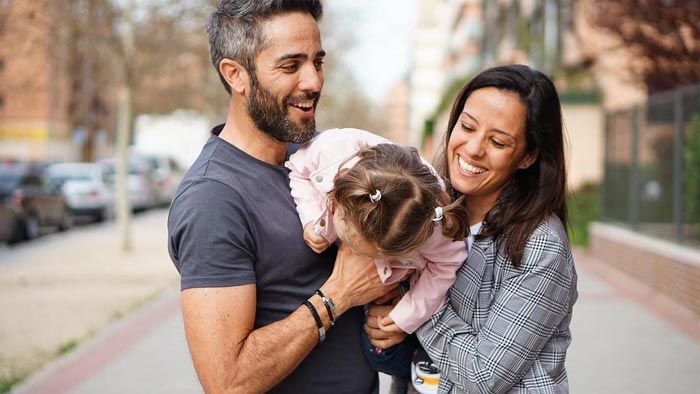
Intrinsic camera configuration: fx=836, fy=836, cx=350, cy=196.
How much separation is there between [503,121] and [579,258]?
12.1 meters

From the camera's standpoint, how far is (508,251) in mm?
2561

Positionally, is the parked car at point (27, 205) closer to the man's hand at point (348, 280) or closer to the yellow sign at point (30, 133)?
the man's hand at point (348, 280)

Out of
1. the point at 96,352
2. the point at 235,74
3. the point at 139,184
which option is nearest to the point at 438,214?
the point at 235,74

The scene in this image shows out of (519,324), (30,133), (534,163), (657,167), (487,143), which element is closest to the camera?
(519,324)

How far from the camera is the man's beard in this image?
2498mm

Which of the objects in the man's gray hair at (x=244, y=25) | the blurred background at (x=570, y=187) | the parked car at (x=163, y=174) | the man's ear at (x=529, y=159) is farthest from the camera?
the parked car at (x=163, y=174)

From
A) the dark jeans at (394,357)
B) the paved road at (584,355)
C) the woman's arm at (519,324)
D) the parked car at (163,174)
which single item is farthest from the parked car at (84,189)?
the woman's arm at (519,324)

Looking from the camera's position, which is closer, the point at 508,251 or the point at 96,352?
the point at 508,251

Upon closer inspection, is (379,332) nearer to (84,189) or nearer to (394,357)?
(394,357)

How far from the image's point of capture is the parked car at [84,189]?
2303cm

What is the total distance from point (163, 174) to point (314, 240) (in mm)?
29412

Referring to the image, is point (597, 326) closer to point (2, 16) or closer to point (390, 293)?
point (390, 293)

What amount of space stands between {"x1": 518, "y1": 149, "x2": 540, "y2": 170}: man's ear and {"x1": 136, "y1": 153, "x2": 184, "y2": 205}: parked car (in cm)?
2699

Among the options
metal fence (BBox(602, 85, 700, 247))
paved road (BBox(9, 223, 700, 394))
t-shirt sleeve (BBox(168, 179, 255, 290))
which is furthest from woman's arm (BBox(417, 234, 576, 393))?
metal fence (BBox(602, 85, 700, 247))
